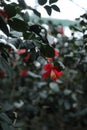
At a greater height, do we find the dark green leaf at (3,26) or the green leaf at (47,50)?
the green leaf at (47,50)

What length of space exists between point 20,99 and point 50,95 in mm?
338

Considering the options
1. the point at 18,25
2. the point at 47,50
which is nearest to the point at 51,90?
the point at 47,50

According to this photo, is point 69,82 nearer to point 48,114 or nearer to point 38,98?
point 38,98

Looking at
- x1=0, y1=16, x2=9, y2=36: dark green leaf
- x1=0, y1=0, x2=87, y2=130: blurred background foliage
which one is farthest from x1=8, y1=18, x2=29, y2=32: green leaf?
x1=0, y1=0, x2=87, y2=130: blurred background foliage

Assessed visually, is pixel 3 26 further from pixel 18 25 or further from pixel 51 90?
pixel 51 90

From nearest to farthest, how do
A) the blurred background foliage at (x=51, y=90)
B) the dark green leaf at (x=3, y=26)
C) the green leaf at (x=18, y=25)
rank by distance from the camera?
1. the dark green leaf at (x=3, y=26)
2. the green leaf at (x=18, y=25)
3. the blurred background foliage at (x=51, y=90)

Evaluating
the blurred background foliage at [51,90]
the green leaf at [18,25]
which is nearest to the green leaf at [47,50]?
the green leaf at [18,25]

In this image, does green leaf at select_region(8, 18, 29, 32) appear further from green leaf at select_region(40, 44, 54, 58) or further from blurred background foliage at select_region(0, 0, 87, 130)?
blurred background foliage at select_region(0, 0, 87, 130)

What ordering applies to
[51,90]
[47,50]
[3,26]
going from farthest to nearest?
1. [51,90]
2. [47,50]
3. [3,26]

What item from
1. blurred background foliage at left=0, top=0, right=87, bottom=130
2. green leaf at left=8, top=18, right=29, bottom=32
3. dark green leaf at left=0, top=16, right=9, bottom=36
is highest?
blurred background foliage at left=0, top=0, right=87, bottom=130

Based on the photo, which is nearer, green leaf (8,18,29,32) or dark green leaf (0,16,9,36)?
dark green leaf (0,16,9,36)

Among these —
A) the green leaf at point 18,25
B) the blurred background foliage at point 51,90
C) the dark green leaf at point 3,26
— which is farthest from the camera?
the blurred background foliage at point 51,90

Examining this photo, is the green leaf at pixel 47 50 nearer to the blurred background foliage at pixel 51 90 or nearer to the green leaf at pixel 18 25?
the green leaf at pixel 18 25

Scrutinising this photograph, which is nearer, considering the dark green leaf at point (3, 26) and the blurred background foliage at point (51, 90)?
the dark green leaf at point (3, 26)
